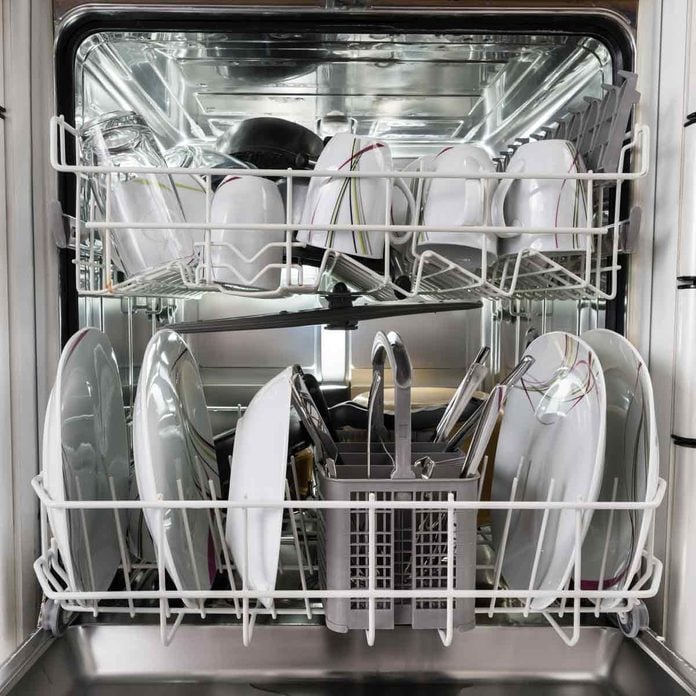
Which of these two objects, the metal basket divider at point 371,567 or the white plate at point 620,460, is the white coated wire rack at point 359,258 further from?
the metal basket divider at point 371,567

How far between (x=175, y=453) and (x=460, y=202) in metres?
0.39

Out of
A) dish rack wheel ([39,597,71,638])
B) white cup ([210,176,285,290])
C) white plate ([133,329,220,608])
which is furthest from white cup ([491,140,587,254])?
dish rack wheel ([39,597,71,638])

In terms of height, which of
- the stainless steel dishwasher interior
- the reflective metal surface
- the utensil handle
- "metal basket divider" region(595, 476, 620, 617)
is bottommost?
the stainless steel dishwasher interior

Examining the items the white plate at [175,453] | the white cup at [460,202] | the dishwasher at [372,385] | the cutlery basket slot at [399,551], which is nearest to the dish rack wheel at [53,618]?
the dishwasher at [372,385]

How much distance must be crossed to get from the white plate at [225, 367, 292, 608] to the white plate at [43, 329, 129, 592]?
16 centimetres

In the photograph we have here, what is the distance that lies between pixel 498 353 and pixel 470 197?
51 cm

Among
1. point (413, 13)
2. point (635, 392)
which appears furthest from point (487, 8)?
point (635, 392)

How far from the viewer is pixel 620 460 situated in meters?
0.68

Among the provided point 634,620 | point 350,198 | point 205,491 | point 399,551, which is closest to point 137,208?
point 350,198

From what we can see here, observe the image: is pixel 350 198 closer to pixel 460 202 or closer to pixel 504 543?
pixel 460 202

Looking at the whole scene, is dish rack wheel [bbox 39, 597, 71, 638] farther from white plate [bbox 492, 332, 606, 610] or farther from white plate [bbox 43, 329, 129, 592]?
white plate [bbox 492, 332, 606, 610]

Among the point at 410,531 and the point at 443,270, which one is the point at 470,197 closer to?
the point at 443,270

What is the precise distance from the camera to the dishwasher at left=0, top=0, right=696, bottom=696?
57cm

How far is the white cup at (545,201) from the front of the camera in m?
0.61
